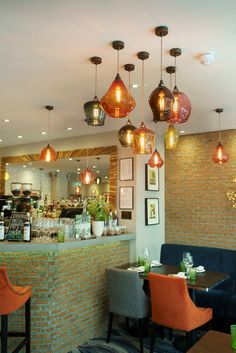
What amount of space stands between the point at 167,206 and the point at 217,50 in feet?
13.2

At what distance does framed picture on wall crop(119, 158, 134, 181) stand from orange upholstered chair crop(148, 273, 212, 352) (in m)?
2.38

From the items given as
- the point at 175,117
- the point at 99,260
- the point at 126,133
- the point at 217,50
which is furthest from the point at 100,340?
the point at 217,50

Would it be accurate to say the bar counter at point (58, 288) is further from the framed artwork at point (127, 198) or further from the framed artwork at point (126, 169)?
the framed artwork at point (126, 169)

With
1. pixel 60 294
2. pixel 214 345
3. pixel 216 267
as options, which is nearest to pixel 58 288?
pixel 60 294

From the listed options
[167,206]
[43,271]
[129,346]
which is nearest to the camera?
[43,271]

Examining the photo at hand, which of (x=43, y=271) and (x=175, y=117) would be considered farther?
(x=43, y=271)

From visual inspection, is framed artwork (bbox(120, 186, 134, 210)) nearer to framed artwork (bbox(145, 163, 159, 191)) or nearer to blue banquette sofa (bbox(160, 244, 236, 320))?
framed artwork (bbox(145, 163, 159, 191))

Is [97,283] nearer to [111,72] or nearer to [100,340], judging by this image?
[100,340]

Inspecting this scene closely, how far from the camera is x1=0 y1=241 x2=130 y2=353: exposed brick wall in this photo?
12.1ft

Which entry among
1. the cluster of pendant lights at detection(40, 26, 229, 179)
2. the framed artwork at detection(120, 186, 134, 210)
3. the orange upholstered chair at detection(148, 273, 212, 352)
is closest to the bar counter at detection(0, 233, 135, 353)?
the orange upholstered chair at detection(148, 273, 212, 352)

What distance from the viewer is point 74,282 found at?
4086 millimetres

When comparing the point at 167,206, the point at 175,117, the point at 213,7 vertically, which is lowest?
the point at 167,206

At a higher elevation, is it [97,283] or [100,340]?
[97,283]

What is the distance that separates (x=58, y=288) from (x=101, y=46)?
2.72 m
